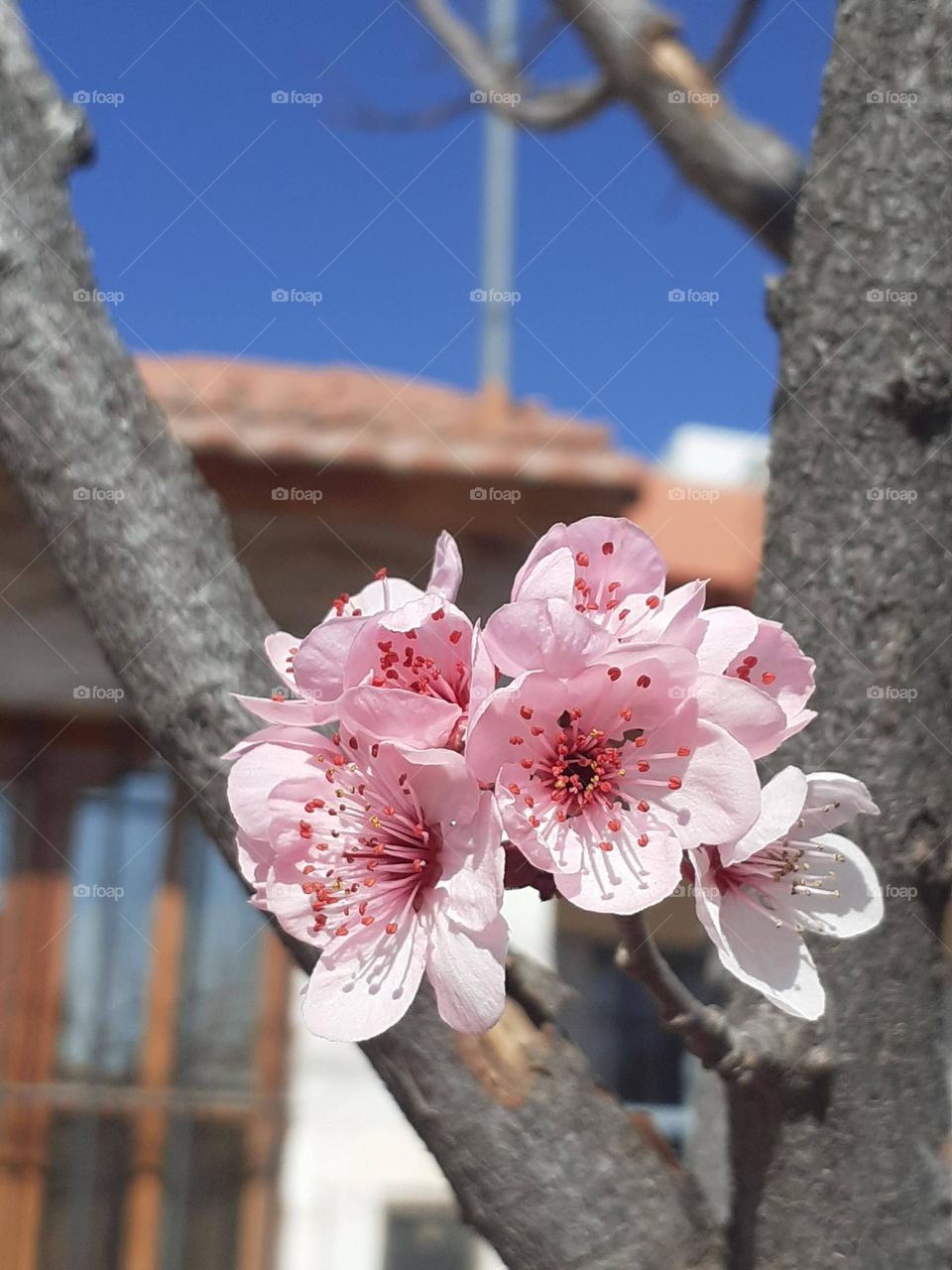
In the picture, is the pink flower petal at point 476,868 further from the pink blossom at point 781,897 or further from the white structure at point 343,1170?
the white structure at point 343,1170

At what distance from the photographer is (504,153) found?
294 inches

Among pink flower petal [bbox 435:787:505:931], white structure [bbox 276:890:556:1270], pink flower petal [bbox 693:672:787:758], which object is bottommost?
white structure [bbox 276:890:556:1270]

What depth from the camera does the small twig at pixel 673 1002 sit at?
1009mm

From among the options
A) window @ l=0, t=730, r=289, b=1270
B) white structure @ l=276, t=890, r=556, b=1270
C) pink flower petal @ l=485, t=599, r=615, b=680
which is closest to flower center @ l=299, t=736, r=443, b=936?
pink flower petal @ l=485, t=599, r=615, b=680

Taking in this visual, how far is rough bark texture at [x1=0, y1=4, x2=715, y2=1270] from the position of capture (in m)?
1.21

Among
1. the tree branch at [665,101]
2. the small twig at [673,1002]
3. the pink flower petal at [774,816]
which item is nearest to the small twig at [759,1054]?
the small twig at [673,1002]

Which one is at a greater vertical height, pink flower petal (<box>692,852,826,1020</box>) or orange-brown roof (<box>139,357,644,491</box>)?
orange-brown roof (<box>139,357,644,491</box>)

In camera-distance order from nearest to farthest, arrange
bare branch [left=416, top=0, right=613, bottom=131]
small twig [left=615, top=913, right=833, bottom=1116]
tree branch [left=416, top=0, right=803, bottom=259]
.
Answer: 1. small twig [left=615, top=913, right=833, bottom=1116]
2. tree branch [left=416, top=0, right=803, bottom=259]
3. bare branch [left=416, top=0, right=613, bottom=131]

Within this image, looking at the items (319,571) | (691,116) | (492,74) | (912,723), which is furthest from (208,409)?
(912,723)

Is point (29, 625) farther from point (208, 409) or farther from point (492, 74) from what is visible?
point (492, 74)

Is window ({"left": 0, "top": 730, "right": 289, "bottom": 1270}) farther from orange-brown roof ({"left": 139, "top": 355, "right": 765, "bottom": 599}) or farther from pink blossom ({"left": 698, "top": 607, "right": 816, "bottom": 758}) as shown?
pink blossom ({"left": 698, "top": 607, "right": 816, "bottom": 758})

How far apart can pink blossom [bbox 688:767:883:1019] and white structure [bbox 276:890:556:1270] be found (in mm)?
2558

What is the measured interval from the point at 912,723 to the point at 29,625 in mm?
2923

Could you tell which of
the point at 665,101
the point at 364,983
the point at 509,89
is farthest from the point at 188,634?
the point at 509,89
